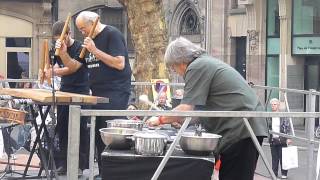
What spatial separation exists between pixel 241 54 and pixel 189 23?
10.7 ft

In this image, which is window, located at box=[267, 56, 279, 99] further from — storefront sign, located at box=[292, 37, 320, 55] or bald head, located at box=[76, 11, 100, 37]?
bald head, located at box=[76, 11, 100, 37]

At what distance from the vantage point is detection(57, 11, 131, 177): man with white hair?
22.1 ft

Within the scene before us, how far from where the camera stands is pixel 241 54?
2616 cm

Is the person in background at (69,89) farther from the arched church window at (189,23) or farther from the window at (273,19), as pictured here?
the arched church window at (189,23)

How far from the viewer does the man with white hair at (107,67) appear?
6.74m

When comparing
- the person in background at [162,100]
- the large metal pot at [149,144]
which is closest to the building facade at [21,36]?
the person in background at [162,100]

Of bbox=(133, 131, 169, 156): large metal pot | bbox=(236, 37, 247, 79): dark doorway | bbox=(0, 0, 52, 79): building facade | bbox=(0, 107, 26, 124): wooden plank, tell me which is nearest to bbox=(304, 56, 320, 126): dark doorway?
bbox=(236, 37, 247, 79): dark doorway

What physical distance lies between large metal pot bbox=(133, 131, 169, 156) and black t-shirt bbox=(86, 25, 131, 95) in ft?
6.19

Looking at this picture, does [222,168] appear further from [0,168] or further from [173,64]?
[0,168]

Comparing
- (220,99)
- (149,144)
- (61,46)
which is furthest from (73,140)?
(61,46)

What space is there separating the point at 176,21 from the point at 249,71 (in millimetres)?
4688

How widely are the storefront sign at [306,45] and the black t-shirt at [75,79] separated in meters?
16.8

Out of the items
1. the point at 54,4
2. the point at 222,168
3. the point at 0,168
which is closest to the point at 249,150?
the point at 222,168

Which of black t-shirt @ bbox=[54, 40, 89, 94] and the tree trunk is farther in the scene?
the tree trunk
